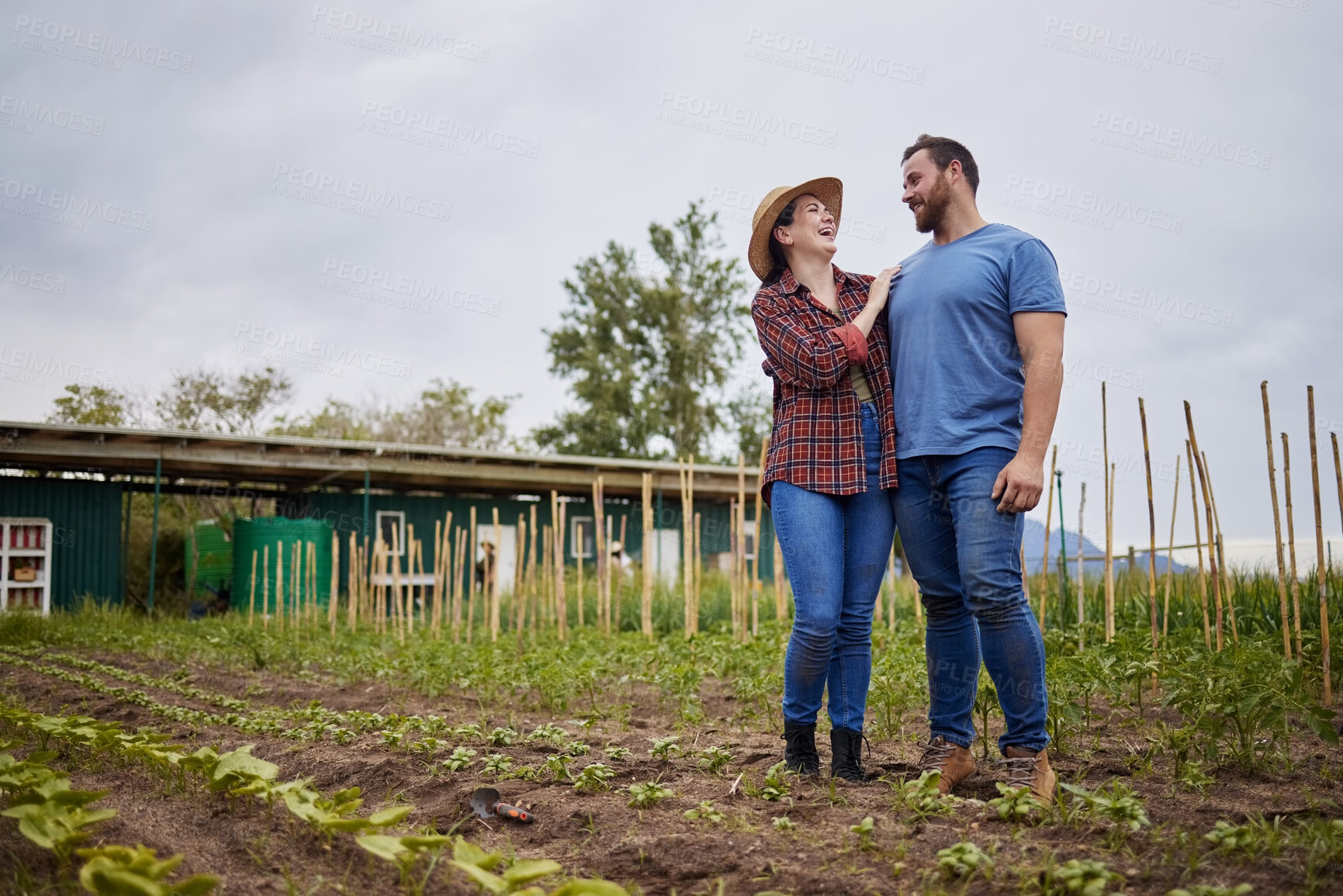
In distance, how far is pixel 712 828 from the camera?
6.68 ft

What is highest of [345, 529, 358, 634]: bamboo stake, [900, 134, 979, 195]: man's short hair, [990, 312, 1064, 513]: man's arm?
[900, 134, 979, 195]: man's short hair

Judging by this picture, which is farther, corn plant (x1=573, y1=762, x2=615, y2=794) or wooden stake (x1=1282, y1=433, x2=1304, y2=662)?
wooden stake (x1=1282, y1=433, x2=1304, y2=662)

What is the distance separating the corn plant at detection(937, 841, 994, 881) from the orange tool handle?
1.02m

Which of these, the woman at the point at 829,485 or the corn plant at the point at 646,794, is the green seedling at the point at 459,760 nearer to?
the corn plant at the point at 646,794

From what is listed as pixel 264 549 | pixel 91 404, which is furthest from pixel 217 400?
pixel 264 549

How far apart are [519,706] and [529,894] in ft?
10.4

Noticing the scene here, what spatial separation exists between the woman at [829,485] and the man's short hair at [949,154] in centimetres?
31

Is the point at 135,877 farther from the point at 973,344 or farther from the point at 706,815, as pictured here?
the point at 973,344

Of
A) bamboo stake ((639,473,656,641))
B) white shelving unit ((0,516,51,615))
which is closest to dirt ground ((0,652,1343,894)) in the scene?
bamboo stake ((639,473,656,641))

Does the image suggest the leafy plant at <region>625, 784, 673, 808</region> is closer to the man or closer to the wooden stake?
the man

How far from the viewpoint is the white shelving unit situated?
11.7 metres

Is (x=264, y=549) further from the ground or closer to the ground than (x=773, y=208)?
closer to the ground

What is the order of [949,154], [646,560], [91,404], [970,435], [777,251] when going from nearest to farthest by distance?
1. [970,435]
2. [949,154]
3. [777,251]
4. [646,560]
5. [91,404]

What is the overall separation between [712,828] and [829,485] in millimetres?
945
